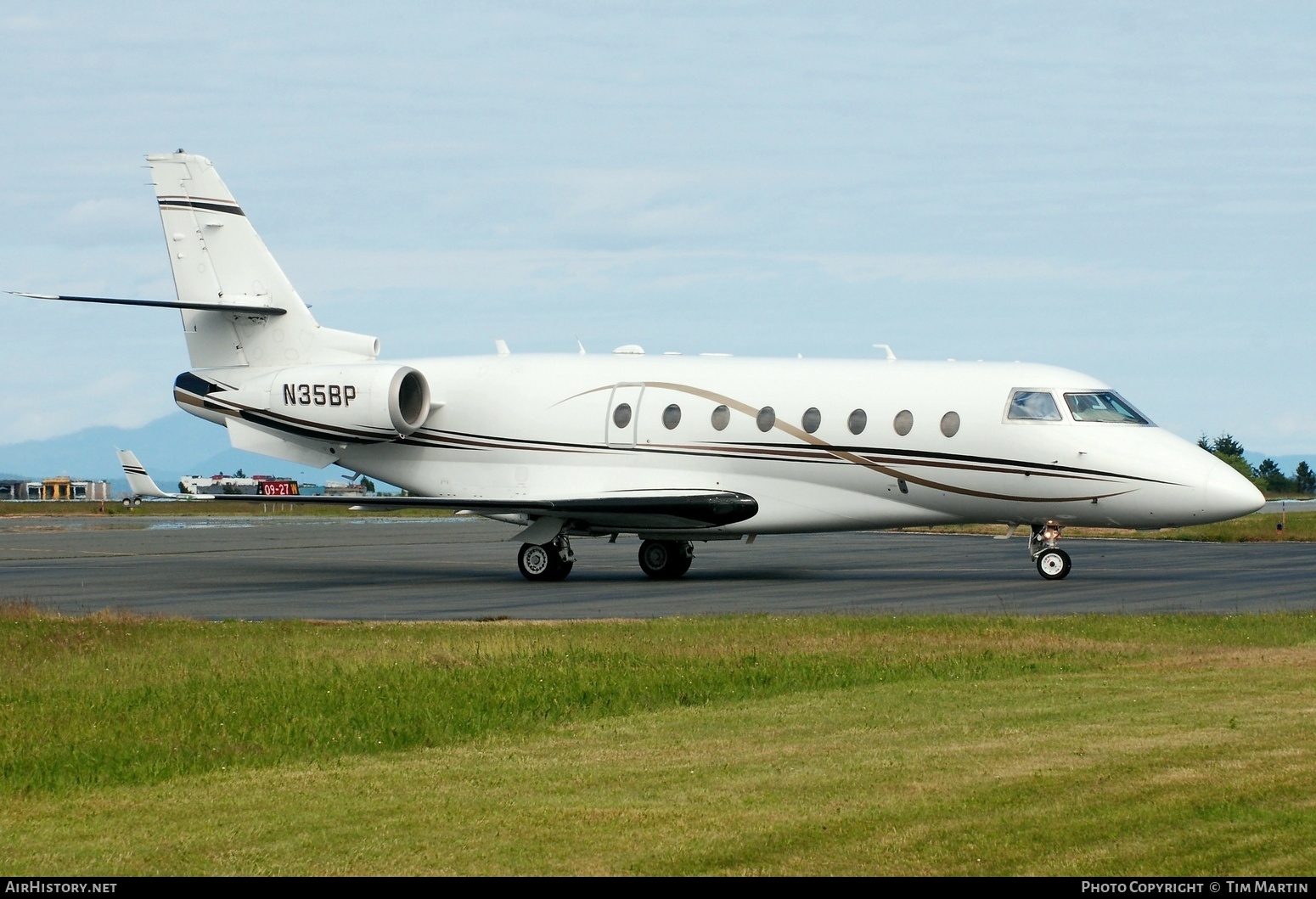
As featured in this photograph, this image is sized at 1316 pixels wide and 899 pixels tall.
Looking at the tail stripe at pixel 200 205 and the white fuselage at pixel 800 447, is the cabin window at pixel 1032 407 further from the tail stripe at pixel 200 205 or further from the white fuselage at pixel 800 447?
the tail stripe at pixel 200 205

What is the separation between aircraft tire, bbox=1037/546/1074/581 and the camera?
24750mm

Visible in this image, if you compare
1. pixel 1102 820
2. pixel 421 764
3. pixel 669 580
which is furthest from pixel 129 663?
pixel 669 580

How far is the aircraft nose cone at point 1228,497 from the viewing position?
2295 centimetres

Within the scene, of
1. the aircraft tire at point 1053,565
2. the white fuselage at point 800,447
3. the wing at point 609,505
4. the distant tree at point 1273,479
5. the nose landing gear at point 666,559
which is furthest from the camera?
the distant tree at point 1273,479

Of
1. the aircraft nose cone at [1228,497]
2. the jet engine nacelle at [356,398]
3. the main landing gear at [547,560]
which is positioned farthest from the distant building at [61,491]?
the aircraft nose cone at [1228,497]

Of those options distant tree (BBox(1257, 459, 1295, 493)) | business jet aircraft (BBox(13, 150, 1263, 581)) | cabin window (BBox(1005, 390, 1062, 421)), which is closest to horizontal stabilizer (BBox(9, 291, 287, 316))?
business jet aircraft (BBox(13, 150, 1263, 581))

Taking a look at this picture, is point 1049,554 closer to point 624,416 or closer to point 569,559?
point 624,416

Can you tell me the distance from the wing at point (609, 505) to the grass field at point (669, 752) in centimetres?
930

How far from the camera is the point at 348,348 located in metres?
29.6

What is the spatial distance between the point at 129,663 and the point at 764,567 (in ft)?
56.0

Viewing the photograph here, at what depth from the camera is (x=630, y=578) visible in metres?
27.6

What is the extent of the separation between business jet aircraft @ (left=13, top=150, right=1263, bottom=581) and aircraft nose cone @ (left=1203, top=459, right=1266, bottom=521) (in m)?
0.04

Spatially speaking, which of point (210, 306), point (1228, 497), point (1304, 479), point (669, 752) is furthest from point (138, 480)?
point (1304, 479)

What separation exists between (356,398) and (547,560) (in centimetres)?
474
